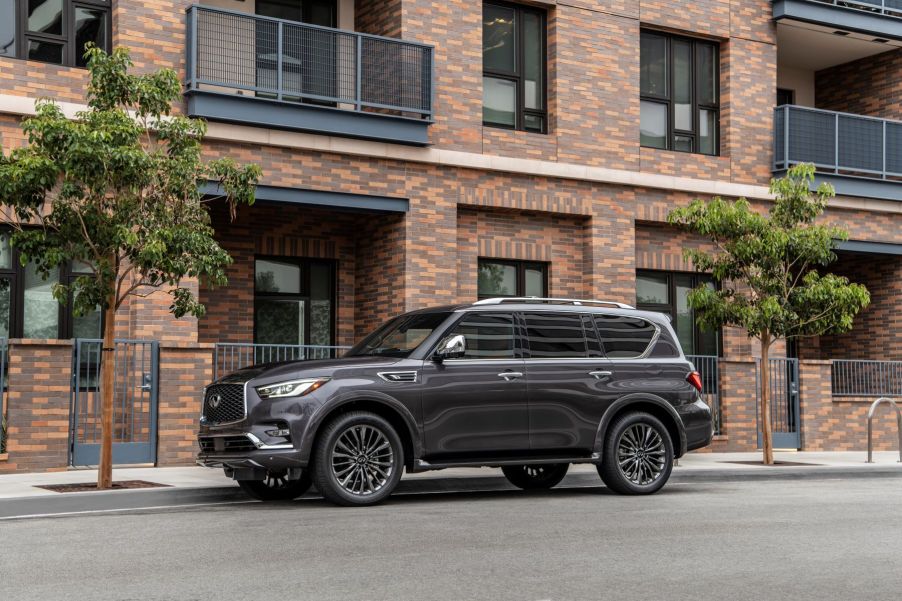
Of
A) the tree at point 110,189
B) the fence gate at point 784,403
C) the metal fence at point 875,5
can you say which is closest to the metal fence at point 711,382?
the fence gate at point 784,403

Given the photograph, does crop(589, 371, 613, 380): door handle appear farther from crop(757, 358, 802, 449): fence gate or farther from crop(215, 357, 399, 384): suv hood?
crop(757, 358, 802, 449): fence gate

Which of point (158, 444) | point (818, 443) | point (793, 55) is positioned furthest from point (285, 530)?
point (793, 55)

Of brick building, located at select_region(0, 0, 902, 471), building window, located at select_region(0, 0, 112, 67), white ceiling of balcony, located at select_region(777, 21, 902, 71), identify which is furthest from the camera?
white ceiling of balcony, located at select_region(777, 21, 902, 71)

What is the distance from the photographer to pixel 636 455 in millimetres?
12672

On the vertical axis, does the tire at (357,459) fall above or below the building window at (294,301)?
below

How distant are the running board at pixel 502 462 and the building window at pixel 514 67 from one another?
29.2 ft

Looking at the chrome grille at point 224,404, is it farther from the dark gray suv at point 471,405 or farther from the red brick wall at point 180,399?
the red brick wall at point 180,399

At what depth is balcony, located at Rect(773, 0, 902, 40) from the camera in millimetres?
22219

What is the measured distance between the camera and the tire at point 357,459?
10.9 meters

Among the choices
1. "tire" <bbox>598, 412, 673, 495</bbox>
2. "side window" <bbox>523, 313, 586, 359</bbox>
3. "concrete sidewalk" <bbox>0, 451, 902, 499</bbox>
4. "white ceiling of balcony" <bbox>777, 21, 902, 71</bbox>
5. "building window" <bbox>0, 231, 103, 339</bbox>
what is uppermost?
"white ceiling of balcony" <bbox>777, 21, 902, 71</bbox>

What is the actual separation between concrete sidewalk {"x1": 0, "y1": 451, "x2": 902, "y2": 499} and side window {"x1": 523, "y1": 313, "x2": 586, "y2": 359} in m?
2.10

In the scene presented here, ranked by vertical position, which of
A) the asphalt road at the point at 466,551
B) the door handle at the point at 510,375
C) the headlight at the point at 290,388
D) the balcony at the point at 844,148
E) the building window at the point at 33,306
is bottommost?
the asphalt road at the point at 466,551

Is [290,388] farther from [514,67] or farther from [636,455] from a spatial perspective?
[514,67]

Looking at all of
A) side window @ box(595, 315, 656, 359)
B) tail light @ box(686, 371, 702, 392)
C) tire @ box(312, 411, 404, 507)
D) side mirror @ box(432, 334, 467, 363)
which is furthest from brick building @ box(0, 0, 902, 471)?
tail light @ box(686, 371, 702, 392)
